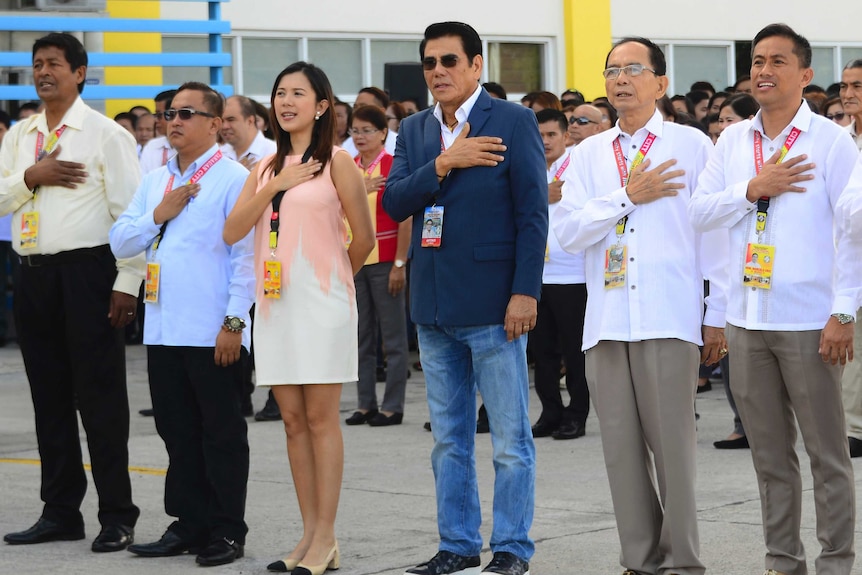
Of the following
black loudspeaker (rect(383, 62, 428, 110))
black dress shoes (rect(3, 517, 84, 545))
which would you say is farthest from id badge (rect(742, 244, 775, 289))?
black loudspeaker (rect(383, 62, 428, 110))

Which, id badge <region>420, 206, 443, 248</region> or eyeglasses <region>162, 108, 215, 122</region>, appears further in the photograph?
eyeglasses <region>162, 108, 215, 122</region>

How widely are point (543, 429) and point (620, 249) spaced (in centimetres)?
429

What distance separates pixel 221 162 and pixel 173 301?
0.66 m

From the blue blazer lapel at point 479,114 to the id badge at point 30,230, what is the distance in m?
2.16

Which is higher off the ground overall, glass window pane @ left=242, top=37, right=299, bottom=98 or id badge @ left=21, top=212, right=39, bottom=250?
glass window pane @ left=242, top=37, right=299, bottom=98

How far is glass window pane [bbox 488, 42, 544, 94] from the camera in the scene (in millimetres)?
23125

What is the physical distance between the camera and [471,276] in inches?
227

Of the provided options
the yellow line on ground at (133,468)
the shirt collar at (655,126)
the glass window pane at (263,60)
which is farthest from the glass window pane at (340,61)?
the shirt collar at (655,126)

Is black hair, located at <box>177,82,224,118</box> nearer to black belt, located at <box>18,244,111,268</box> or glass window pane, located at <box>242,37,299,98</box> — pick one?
black belt, located at <box>18,244,111,268</box>

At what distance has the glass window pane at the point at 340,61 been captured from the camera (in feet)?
70.9

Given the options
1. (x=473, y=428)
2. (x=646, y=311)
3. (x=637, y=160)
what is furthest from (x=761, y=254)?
(x=473, y=428)

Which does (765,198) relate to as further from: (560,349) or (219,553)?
(560,349)

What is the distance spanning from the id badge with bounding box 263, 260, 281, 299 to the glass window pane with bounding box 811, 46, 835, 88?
21.2 metres

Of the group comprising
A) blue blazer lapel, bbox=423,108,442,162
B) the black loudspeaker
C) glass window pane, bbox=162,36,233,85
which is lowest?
blue blazer lapel, bbox=423,108,442,162
